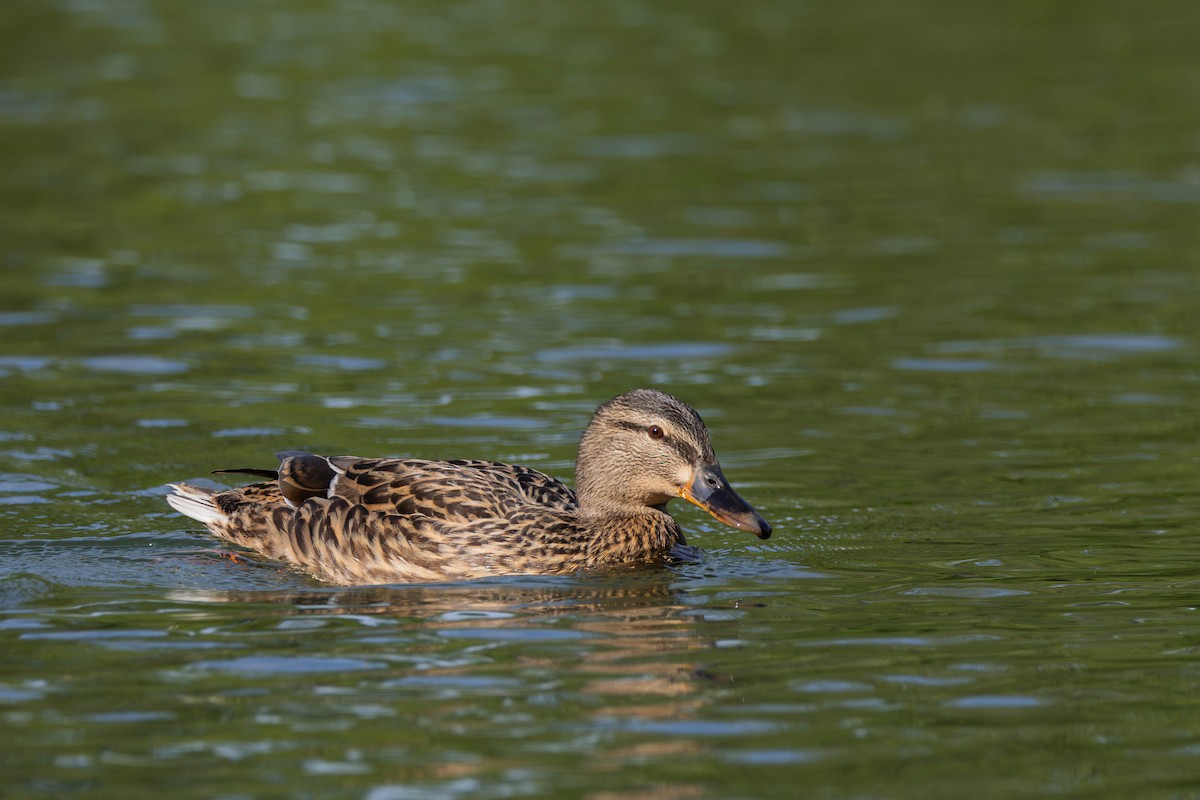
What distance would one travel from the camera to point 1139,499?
40.8 feet

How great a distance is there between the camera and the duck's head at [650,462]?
11.0 meters

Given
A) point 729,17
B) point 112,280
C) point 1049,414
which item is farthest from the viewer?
point 729,17

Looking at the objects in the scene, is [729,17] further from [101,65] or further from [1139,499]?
[1139,499]

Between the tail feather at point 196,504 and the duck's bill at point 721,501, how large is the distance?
2843 millimetres

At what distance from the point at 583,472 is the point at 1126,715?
13.0 feet

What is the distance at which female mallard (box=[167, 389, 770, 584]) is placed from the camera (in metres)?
11.0

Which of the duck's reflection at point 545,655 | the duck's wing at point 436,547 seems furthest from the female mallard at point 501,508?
the duck's reflection at point 545,655

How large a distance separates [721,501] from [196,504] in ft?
10.6

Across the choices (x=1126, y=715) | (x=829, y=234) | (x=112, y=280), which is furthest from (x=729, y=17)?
(x=1126, y=715)

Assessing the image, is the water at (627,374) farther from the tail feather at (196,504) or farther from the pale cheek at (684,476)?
the pale cheek at (684,476)

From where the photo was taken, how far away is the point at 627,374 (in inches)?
617

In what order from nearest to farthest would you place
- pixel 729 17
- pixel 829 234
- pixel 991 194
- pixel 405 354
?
pixel 405 354, pixel 829 234, pixel 991 194, pixel 729 17

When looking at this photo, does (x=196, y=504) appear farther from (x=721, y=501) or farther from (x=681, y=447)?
(x=721, y=501)

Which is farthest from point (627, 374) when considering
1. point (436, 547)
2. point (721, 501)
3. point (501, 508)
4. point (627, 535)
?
point (436, 547)
